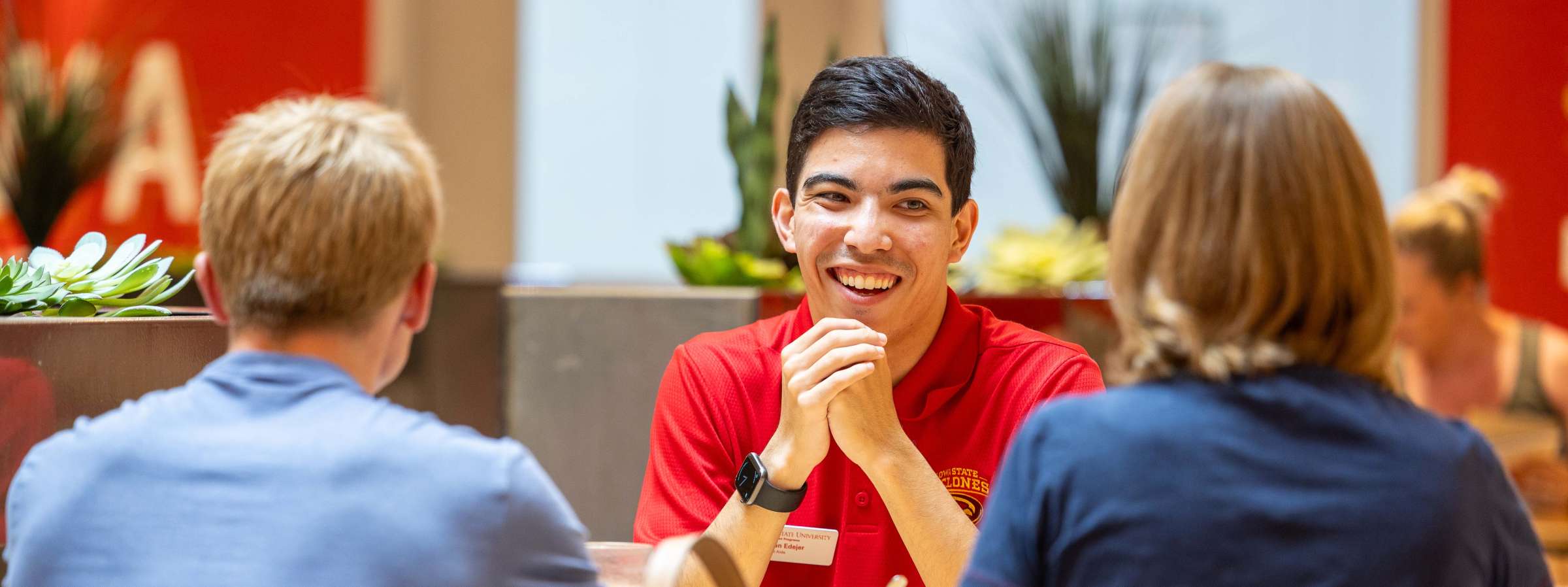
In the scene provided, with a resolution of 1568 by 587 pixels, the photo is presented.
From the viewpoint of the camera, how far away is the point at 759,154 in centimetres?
298

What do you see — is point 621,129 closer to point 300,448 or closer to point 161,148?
point 161,148

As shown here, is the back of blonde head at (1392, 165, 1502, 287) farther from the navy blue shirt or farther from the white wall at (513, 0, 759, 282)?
the navy blue shirt

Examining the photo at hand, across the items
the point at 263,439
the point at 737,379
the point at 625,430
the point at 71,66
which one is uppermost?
the point at 71,66

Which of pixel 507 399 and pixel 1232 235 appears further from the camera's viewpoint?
pixel 507 399

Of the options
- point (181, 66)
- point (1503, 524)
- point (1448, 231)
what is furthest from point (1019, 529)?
point (181, 66)

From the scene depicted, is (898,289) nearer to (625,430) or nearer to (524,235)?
(625,430)

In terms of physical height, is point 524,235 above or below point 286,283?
below

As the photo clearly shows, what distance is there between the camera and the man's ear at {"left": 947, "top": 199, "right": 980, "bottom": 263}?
172cm

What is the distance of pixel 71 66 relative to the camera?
169 inches

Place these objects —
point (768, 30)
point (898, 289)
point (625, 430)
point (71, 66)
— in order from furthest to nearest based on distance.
Result: point (71, 66), point (768, 30), point (625, 430), point (898, 289)

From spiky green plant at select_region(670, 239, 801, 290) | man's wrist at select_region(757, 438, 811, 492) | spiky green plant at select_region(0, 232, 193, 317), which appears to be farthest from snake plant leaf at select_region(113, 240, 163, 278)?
spiky green plant at select_region(670, 239, 801, 290)

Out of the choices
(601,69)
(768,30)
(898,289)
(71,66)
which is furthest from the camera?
(601,69)

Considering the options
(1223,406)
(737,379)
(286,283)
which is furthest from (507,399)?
(1223,406)

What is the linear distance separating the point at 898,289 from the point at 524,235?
4089mm
